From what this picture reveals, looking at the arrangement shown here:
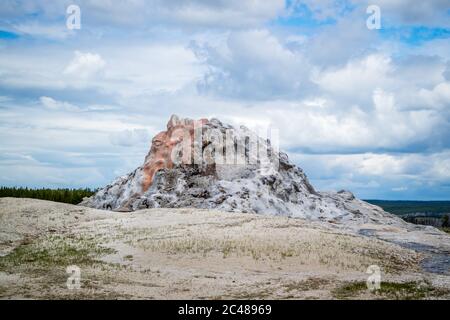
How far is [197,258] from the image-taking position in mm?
25125

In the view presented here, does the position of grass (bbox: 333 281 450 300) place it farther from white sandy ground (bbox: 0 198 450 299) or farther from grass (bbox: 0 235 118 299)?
grass (bbox: 0 235 118 299)

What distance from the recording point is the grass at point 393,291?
18.5 m

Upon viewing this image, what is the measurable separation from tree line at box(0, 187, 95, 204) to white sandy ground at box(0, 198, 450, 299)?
58.9ft

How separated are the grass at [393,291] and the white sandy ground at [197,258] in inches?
1.6

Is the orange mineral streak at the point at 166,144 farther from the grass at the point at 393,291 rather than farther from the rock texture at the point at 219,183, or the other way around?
the grass at the point at 393,291

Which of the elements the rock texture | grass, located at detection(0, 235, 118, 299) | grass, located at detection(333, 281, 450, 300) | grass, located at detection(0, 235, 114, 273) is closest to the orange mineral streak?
the rock texture

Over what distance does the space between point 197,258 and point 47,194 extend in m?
37.1

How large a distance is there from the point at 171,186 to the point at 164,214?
1015 cm

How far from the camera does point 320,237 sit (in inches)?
1206

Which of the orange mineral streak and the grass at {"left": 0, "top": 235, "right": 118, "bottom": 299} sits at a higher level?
the orange mineral streak

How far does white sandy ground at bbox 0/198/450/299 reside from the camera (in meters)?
19.1

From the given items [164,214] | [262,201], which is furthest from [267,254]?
[262,201]
